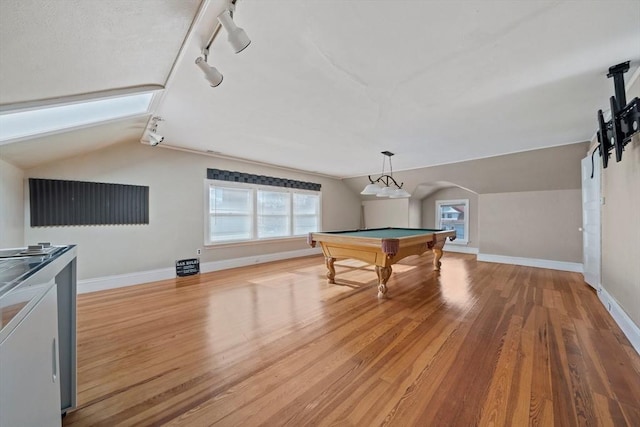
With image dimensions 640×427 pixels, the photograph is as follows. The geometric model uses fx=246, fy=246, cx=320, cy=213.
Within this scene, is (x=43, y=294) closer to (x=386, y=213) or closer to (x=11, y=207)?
(x=11, y=207)

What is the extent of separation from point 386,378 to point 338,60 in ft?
7.84

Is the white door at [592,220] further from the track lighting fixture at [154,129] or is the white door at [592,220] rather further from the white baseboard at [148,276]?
the track lighting fixture at [154,129]

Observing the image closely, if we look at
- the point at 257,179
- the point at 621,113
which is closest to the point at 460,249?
the point at 621,113

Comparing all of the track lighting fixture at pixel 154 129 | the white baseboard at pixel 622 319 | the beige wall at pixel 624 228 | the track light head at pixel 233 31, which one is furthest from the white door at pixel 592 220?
the track lighting fixture at pixel 154 129

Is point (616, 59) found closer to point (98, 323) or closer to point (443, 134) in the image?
point (443, 134)

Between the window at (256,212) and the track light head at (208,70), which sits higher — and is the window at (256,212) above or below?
below

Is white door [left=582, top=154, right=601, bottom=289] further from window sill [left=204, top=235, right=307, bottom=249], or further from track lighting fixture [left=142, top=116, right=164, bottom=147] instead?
track lighting fixture [left=142, top=116, right=164, bottom=147]

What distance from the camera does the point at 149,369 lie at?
5.94ft

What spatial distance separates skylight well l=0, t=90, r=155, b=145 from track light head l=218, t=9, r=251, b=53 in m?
1.57

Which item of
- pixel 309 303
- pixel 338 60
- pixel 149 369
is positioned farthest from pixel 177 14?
pixel 309 303

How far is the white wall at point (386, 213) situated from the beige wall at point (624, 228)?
459 cm

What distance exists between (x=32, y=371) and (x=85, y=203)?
3799mm

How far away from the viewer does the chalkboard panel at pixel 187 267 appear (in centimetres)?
449

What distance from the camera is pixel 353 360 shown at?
1.90 metres
